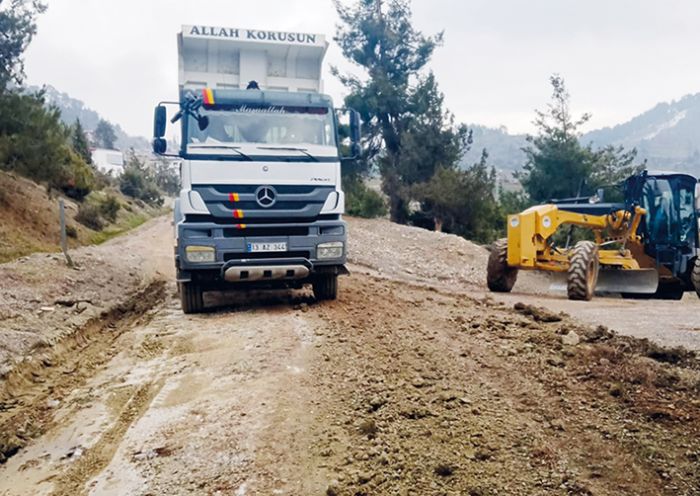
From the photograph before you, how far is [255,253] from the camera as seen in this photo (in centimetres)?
784

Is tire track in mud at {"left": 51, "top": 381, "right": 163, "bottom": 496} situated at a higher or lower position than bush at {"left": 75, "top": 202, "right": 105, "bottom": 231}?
lower

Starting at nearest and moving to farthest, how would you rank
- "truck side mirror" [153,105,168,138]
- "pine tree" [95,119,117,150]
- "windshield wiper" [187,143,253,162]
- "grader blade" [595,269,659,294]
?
1. "windshield wiper" [187,143,253,162]
2. "truck side mirror" [153,105,168,138]
3. "grader blade" [595,269,659,294]
4. "pine tree" [95,119,117,150]

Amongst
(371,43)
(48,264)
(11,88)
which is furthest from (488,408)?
(371,43)

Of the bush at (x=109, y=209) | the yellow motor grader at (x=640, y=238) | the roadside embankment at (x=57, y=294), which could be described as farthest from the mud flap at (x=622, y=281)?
the bush at (x=109, y=209)

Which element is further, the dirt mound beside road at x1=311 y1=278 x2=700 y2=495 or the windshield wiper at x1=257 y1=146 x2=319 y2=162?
the windshield wiper at x1=257 y1=146 x2=319 y2=162

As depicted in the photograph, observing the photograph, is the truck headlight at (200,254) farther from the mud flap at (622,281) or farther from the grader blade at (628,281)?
the grader blade at (628,281)

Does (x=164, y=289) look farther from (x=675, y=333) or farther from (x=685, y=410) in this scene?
(x=685, y=410)

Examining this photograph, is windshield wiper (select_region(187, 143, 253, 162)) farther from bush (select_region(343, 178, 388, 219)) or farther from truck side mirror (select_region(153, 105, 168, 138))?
bush (select_region(343, 178, 388, 219))

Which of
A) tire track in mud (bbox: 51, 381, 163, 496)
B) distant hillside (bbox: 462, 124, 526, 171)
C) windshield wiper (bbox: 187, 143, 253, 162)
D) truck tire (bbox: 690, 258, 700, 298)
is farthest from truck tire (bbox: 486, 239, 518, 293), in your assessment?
distant hillside (bbox: 462, 124, 526, 171)

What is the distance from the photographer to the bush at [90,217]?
2370cm

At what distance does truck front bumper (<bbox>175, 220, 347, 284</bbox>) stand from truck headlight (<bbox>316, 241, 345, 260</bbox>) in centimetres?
3

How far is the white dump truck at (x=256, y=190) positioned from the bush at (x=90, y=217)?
17169 mm

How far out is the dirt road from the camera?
3414mm

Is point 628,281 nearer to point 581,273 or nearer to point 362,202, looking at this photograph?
point 581,273
